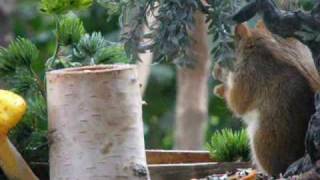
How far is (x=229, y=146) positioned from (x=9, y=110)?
0.69m

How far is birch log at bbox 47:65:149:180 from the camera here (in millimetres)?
A: 1706

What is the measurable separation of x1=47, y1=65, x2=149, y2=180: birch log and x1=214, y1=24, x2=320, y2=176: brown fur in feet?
1.90

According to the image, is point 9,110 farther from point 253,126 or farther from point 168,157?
point 253,126

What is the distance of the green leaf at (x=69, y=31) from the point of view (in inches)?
75.5

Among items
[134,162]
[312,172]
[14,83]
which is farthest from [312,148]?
[14,83]

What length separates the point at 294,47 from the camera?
2367 mm

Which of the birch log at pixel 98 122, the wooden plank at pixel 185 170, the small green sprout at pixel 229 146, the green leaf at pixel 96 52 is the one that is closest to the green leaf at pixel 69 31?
the green leaf at pixel 96 52

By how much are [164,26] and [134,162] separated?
1.01ft

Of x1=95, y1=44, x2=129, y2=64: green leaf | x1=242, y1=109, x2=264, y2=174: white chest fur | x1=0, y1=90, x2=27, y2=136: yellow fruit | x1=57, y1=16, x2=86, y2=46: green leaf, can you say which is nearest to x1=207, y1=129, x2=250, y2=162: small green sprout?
x1=242, y1=109, x2=264, y2=174: white chest fur

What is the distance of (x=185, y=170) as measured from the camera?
199 centimetres

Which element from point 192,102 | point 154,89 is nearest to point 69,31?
point 192,102

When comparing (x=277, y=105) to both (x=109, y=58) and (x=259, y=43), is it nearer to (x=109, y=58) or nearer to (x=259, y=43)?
(x=259, y=43)

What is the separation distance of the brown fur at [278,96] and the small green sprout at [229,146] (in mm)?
45

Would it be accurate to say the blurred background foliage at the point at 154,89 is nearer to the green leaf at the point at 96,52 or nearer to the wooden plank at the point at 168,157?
the wooden plank at the point at 168,157
